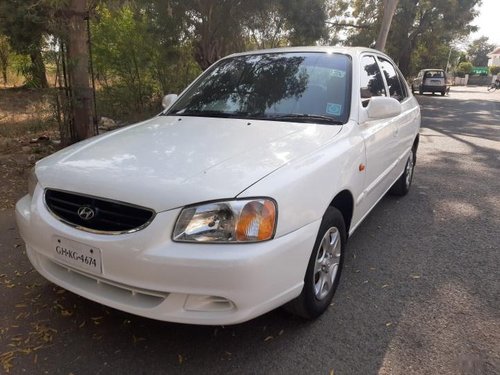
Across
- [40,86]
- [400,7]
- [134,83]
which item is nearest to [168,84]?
[134,83]

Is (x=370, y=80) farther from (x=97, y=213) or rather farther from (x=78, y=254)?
(x=78, y=254)

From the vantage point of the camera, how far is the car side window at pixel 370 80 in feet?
11.8

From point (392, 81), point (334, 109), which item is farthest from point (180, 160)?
point (392, 81)

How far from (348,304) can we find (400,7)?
1001 inches

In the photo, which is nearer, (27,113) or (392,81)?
Result: (392,81)

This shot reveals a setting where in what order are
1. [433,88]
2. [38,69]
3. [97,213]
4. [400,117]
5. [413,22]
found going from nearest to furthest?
[97,213], [400,117], [38,69], [413,22], [433,88]

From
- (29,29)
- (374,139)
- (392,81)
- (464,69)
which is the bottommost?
(374,139)

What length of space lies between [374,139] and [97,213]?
2198mm

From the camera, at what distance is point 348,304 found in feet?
9.74

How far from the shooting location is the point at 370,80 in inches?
153

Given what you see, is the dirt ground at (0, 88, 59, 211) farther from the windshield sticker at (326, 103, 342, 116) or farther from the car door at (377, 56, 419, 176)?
the car door at (377, 56, 419, 176)

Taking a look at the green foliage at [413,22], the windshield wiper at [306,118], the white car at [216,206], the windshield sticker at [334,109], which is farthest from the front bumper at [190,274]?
the green foliage at [413,22]

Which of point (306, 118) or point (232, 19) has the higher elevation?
point (232, 19)

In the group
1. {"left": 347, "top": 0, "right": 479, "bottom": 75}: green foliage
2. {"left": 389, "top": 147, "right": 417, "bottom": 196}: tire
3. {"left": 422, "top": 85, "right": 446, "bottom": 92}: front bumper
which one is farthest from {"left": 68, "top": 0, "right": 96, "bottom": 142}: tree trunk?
{"left": 422, "top": 85, "right": 446, "bottom": 92}: front bumper
